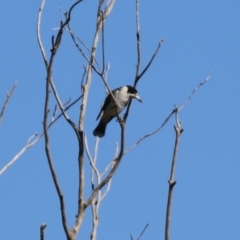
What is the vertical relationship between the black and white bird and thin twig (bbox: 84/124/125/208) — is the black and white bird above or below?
above

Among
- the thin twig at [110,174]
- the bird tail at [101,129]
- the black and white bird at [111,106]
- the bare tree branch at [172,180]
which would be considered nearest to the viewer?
the bare tree branch at [172,180]

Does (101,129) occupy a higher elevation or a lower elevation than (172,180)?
higher

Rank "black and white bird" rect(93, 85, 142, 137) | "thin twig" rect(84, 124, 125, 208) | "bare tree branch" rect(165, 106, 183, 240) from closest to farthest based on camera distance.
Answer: "bare tree branch" rect(165, 106, 183, 240) < "thin twig" rect(84, 124, 125, 208) < "black and white bird" rect(93, 85, 142, 137)

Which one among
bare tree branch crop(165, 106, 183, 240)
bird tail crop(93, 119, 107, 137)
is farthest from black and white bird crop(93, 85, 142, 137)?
bare tree branch crop(165, 106, 183, 240)

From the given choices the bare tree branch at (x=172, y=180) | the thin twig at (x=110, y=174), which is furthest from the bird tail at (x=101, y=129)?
the bare tree branch at (x=172, y=180)

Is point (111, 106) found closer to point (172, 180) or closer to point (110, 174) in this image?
point (110, 174)

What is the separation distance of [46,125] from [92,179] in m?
1.26

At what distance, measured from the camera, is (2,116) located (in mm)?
3385

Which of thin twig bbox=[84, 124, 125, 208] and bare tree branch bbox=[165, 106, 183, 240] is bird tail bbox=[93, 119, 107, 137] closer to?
thin twig bbox=[84, 124, 125, 208]

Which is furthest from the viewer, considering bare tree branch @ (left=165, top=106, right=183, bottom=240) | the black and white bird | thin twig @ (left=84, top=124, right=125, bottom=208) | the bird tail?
the bird tail

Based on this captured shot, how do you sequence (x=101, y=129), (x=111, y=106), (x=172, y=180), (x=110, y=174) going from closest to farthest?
(x=172, y=180) < (x=110, y=174) < (x=111, y=106) < (x=101, y=129)

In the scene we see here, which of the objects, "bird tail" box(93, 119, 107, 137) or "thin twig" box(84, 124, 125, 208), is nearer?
"thin twig" box(84, 124, 125, 208)

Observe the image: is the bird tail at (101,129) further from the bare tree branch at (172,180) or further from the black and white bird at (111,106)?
the bare tree branch at (172,180)

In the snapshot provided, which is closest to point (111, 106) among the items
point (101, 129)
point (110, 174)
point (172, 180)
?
point (101, 129)
